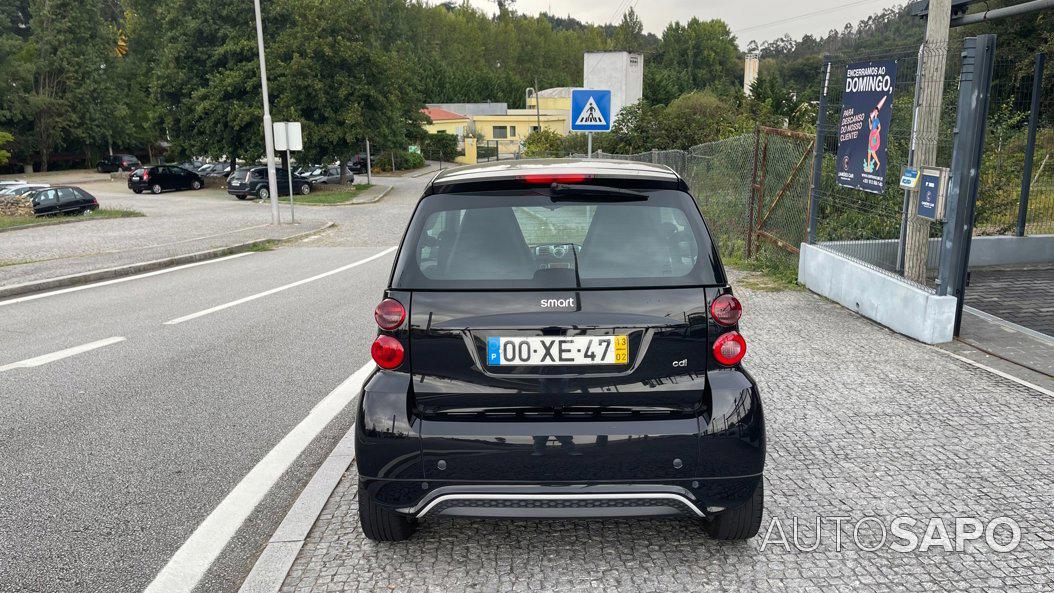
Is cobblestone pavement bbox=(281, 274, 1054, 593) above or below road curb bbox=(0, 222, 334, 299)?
above

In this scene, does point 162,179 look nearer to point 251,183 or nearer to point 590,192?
point 251,183

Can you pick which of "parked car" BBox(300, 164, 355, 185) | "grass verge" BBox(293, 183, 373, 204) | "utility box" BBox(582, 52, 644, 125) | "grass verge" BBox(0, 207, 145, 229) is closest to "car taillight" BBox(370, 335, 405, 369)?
"grass verge" BBox(0, 207, 145, 229)

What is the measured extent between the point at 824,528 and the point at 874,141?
612 cm

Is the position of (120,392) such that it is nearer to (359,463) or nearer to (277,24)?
(359,463)

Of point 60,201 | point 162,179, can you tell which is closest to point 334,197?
point 162,179

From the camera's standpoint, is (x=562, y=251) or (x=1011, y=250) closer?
(x=562, y=251)

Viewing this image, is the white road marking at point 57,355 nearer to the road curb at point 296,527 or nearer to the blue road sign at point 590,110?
the road curb at point 296,527

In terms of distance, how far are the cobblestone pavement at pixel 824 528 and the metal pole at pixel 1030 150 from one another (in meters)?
5.42

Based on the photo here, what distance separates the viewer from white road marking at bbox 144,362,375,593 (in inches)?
135

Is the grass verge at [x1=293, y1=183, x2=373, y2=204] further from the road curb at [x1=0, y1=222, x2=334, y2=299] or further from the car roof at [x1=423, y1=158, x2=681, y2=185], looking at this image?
the car roof at [x1=423, y1=158, x2=681, y2=185]

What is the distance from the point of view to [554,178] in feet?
11.2

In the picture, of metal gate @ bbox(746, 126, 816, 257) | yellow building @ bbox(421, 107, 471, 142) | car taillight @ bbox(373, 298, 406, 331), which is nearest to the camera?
car taillight @ bbox(373, 298, 406, 331)

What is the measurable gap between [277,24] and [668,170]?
44.5m

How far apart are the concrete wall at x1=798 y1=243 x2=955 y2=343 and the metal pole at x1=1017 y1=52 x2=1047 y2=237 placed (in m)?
3.04
